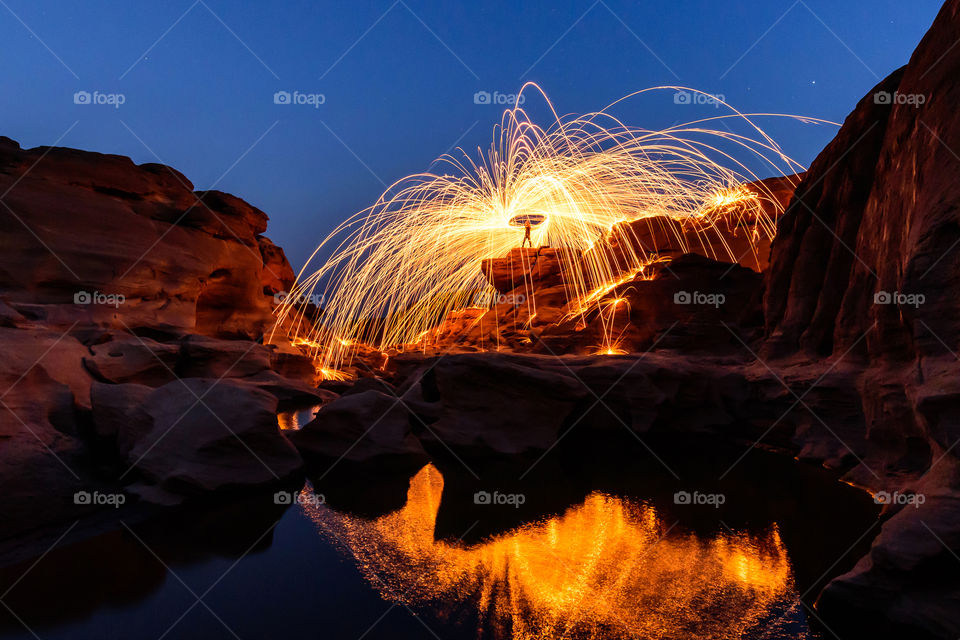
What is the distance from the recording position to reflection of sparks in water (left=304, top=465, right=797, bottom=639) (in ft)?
11.1

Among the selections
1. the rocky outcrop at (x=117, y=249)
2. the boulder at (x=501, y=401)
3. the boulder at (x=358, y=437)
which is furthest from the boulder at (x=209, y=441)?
the rocky outcrop at (x=117, y=249)

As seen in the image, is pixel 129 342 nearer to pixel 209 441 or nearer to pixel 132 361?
pixel 132 361

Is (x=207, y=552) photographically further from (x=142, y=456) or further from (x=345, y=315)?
(x=345, y=315)

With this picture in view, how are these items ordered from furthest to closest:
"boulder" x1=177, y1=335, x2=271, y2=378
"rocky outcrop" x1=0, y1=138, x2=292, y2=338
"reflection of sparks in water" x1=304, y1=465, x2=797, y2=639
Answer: "rocky outcrop" x1=0, y1=138, x2=292, y2=338, "boulder" x1=177, y1=335, x2=271, y2=378, "reflection of sparks in water" x1=304, y1=465, x2=797, y2=639

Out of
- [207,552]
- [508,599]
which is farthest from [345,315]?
[508,599]

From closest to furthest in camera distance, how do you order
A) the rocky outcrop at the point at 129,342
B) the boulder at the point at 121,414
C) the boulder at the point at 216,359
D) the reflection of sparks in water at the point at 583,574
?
the reflection of sparks in water at the point at 583,574 < the rocky outcrop at the point at 129,342 < the boulder at the point at 121,414 < the boulder at the point at 216,359

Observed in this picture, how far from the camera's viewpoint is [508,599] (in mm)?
3664

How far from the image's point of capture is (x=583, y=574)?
13.4 feet

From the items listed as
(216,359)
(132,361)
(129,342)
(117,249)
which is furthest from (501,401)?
(117,249)

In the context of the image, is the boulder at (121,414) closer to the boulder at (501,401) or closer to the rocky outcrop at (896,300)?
the boulder at (501,401)

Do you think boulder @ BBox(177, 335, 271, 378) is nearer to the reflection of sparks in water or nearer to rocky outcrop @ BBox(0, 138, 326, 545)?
rocky outcrop @ BBox(0, 138, 326, 545)

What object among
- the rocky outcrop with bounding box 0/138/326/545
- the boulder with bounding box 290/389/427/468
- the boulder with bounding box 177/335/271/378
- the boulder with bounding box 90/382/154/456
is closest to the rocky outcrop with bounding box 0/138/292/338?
the rocky outcrop with bounding box 0/138/326/545

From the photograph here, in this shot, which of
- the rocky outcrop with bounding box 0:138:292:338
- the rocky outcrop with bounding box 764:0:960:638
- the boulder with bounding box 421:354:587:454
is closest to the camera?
the rocky outcrop with bounding box 764:0:960:638

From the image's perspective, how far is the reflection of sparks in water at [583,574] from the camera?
134 inches
